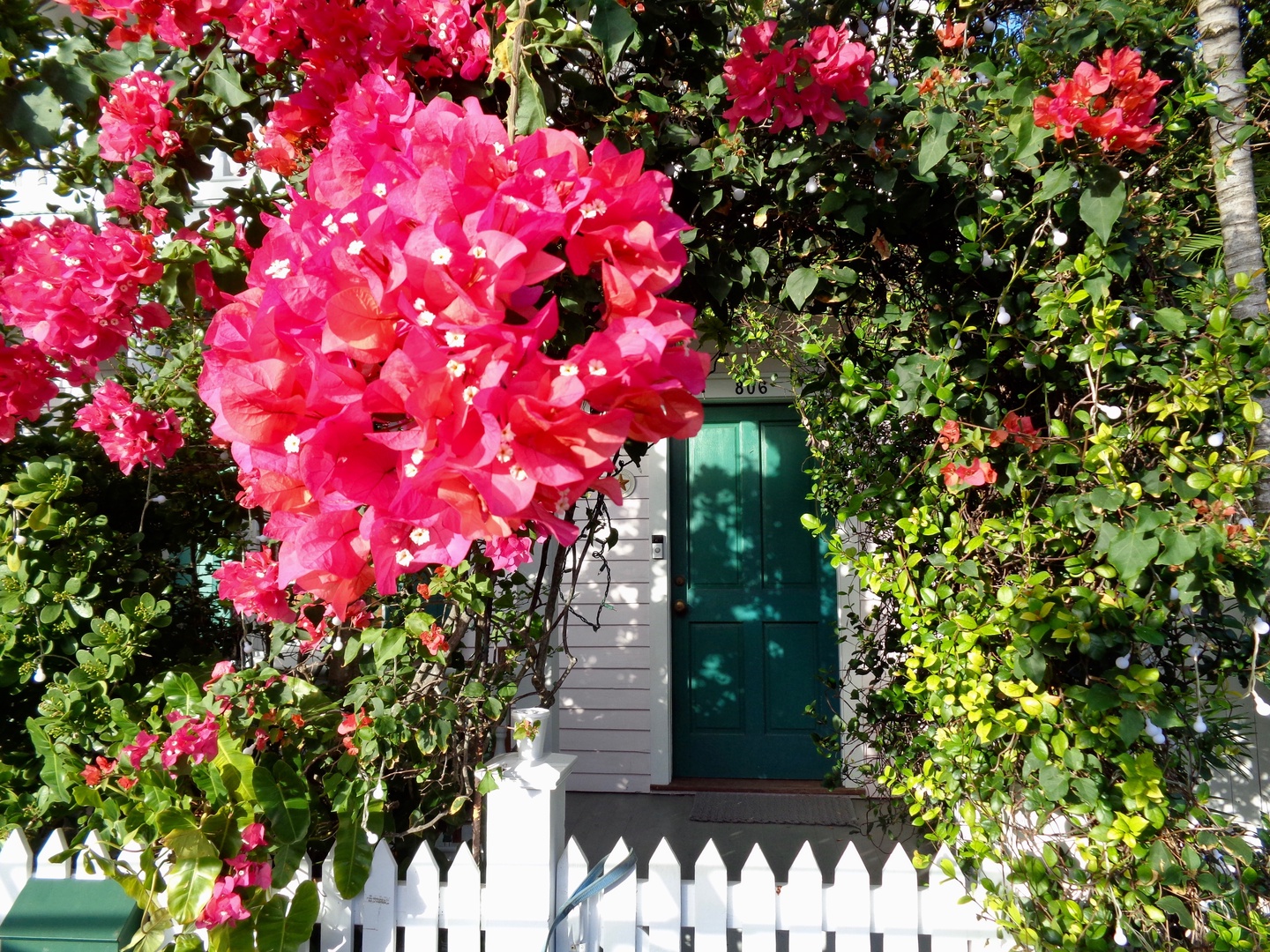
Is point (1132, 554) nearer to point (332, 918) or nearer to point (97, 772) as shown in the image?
point (332, 918)

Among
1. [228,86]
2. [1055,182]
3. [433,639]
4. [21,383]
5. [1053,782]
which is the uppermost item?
[228,86]

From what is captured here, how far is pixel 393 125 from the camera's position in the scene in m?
0.69

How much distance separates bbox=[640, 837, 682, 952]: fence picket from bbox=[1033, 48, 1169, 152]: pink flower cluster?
158cm

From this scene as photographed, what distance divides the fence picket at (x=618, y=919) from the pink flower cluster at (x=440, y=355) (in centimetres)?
131

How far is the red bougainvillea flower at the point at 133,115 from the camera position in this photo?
A: 131 centimetres

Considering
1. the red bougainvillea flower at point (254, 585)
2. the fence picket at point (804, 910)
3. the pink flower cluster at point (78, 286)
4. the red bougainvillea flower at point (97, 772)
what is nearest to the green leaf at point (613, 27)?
the pink flower cluster at point (78, 286)

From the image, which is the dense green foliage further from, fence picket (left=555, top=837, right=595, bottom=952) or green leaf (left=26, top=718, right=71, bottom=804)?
fence picket (left=555, top=837, right=595, bottom=952)

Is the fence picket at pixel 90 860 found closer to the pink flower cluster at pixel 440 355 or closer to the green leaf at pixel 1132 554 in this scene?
the pink flower cluster at pixel 440 355

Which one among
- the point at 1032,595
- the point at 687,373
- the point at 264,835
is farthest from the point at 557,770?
the point at 687,373

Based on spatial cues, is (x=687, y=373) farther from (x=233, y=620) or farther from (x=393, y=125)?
(x=233, y=620)

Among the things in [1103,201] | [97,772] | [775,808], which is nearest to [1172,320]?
[1103,201]

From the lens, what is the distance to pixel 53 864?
64.7 inches

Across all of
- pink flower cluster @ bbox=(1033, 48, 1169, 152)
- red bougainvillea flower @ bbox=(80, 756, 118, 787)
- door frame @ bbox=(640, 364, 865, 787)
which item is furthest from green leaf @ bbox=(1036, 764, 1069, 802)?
door frame @ bbox=(640, 364, 865, 787)

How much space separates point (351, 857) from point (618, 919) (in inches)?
23.2
